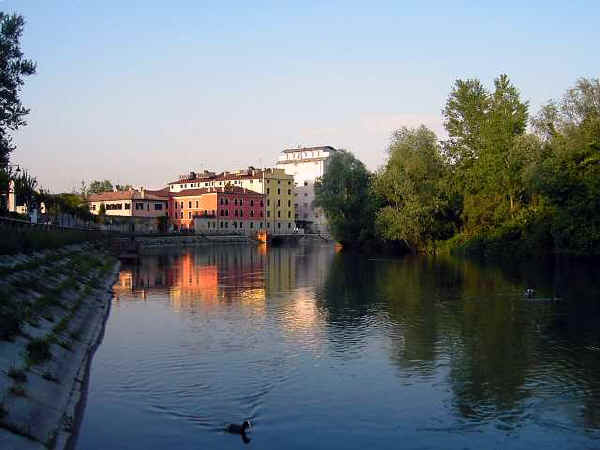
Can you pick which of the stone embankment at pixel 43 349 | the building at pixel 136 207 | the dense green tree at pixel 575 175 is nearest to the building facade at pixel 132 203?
the building at pixel 136 207

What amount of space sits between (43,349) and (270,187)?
126 meters

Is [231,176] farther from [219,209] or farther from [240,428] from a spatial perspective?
[240,428]

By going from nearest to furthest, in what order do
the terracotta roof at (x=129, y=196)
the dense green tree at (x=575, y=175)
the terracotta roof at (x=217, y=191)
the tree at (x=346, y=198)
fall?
the dense green tree at (x=575, y=175)
the tree at (x=346, y=198)
the terracotta roof at (x=129, y=196)
the terracotta roof at (x=217, y=191)

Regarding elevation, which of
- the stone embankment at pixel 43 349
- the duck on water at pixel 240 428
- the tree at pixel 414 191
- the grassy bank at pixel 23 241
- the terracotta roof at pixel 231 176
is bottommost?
the duck on water at pixel 240 428

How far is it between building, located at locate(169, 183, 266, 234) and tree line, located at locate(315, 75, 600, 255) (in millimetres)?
42880

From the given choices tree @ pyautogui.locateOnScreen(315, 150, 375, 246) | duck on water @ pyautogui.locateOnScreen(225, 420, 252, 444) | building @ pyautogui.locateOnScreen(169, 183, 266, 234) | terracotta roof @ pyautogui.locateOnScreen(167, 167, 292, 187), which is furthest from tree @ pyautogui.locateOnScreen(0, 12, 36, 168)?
terracotta roof @ pyautogui.locateOnScreen(167, 167, 292, 187)

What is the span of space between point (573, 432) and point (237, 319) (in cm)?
1582

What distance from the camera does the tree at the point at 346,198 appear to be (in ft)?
284

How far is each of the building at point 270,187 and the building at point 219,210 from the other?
102 inches

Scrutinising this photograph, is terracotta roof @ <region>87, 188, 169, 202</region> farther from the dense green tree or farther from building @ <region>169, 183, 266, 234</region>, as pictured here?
the dense green tree

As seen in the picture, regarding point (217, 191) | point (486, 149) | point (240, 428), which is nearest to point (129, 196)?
point (217, 191)

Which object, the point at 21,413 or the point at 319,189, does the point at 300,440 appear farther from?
the point at 319,189

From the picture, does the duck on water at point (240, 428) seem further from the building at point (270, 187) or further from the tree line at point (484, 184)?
the building at point (270, 187)

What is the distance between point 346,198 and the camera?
87.6m
